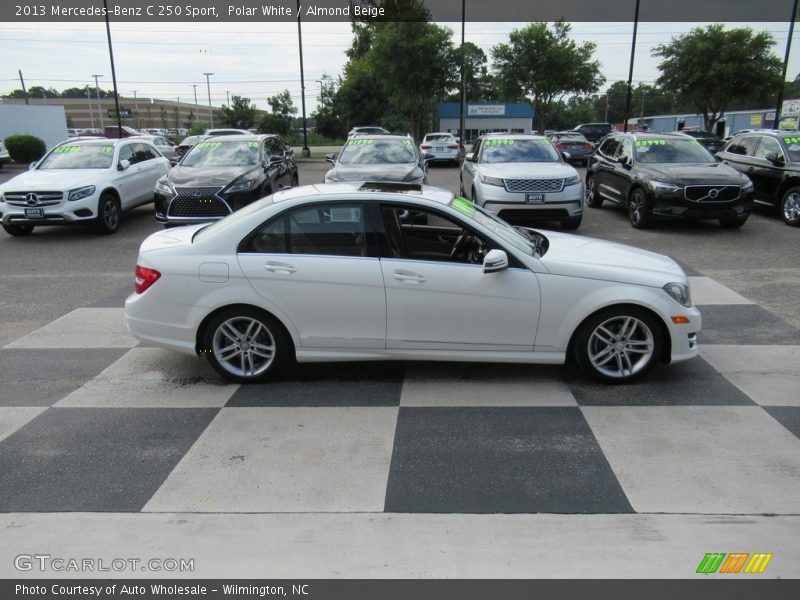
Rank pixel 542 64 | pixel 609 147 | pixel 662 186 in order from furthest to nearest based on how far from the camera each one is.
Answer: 1. pixel 542 64
2. pixel 609 147
3. pixel 662 186

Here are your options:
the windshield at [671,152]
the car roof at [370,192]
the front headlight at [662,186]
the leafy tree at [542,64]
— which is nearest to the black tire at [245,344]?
the car roof at [370,192]

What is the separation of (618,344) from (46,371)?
481 cm

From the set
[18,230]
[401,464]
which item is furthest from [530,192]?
[18,230]

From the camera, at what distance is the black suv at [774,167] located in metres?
12.1

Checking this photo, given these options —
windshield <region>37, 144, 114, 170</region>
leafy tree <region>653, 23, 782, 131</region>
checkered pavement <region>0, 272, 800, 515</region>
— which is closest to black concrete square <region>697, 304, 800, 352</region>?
checkered pavement <region>0, 272, 800, 515</region>

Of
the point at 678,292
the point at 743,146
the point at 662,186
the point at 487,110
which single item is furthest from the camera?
the point at 487,110

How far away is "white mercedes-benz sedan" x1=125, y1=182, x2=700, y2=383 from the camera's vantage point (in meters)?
4.73

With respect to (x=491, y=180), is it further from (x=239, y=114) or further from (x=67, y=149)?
(x=239, y=114)

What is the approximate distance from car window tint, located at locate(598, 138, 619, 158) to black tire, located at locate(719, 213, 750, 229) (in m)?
2.66

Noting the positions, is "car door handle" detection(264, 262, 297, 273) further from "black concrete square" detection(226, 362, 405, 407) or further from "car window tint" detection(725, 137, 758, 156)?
"car window tint" detection(725, 137, 758, 156)

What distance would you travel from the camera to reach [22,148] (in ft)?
93.5

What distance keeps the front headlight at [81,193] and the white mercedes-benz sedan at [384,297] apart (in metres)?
7.35

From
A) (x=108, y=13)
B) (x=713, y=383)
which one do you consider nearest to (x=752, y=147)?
(x=713, y=383)
